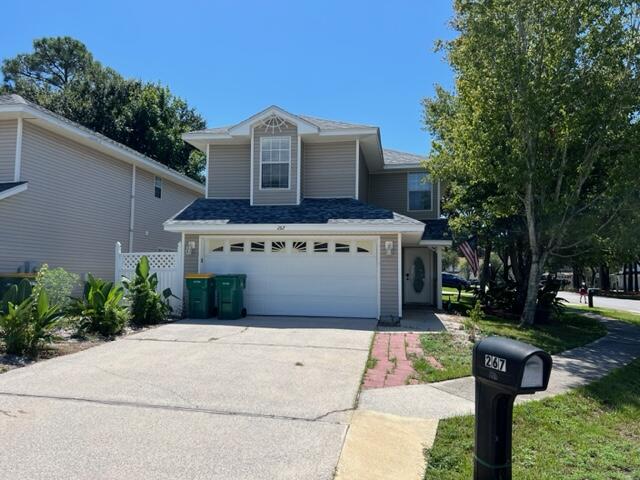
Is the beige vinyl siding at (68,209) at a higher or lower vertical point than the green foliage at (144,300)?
higher

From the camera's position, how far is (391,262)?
12.1m

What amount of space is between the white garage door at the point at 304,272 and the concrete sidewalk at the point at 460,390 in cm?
527

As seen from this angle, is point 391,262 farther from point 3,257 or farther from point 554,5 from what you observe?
point 3,257

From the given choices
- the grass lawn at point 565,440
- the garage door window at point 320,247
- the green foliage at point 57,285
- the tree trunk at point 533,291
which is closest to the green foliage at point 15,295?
the green foliage at point 57,285

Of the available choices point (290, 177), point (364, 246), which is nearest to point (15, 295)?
point (364, 246)

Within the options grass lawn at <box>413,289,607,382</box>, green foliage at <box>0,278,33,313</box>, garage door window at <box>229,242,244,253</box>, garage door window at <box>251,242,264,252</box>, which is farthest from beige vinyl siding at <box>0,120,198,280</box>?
grass lawn at <box>413,289,607,382</box>

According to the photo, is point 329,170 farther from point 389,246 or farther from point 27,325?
point 27,325

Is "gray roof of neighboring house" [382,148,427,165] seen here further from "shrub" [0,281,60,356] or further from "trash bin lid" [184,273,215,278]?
"shrub" [0,281,60,356]

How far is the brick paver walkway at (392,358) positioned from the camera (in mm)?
6137

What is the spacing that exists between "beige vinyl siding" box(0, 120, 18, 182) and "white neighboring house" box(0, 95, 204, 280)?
3 centimetres

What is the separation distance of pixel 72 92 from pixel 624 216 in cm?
2841

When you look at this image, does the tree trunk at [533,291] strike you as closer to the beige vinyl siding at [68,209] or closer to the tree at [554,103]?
the tree at [554,103]

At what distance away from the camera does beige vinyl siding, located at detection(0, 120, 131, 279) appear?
11828 mm

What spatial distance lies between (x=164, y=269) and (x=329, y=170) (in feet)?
19.1
